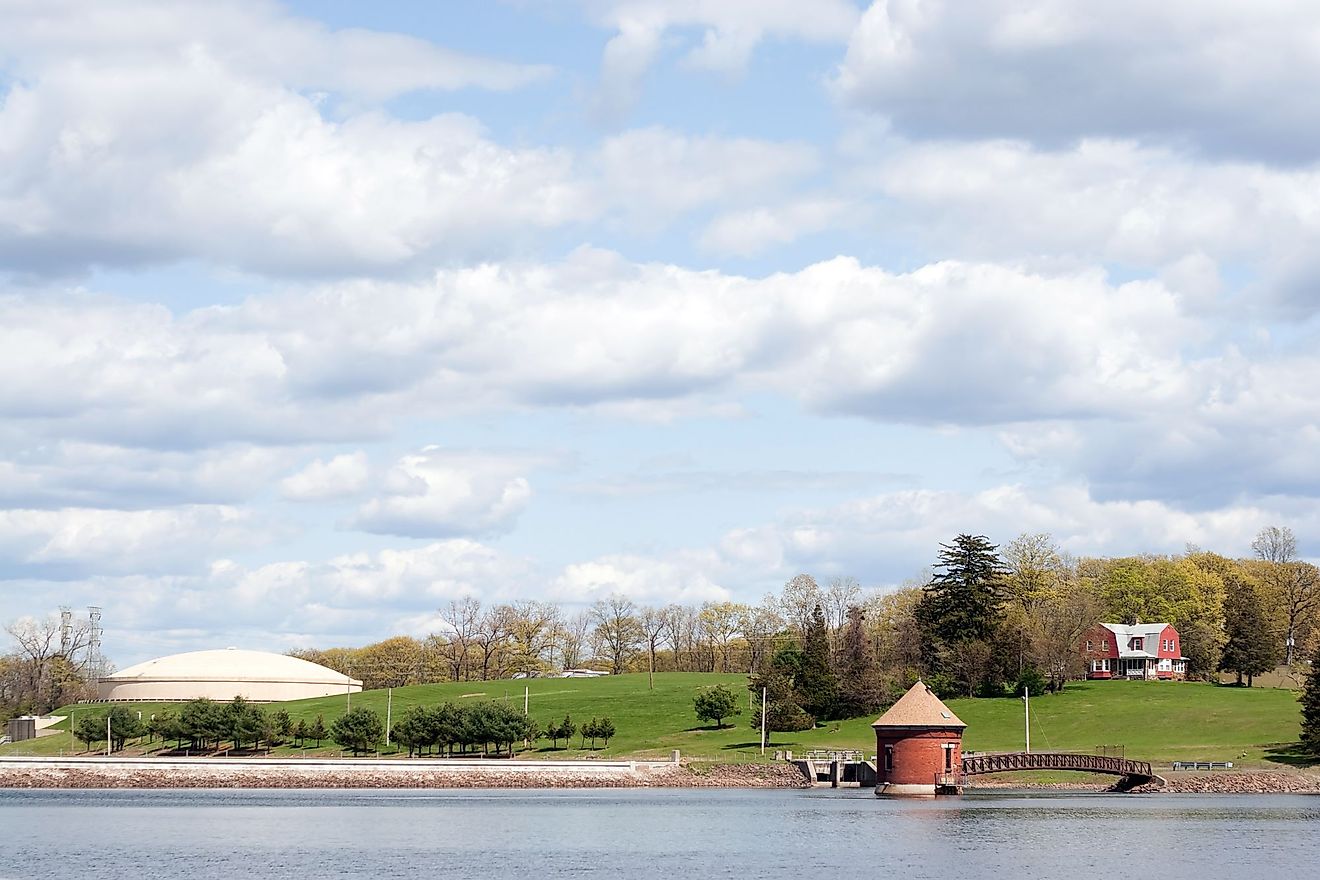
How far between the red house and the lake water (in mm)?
58420

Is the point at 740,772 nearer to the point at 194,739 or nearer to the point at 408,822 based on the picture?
the point at 408,822

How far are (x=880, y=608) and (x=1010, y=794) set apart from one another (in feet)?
290

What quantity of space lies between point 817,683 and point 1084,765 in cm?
3564

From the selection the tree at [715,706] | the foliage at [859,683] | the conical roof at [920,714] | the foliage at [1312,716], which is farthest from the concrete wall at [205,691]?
the foliage at [1312,716]

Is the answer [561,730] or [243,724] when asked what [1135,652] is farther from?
[243,724]

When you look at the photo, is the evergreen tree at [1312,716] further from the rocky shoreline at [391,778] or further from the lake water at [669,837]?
the rocky shoreline at [391,778]

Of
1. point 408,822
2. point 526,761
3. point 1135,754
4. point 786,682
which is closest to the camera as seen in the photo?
point 408,822

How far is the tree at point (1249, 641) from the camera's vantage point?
149125mm

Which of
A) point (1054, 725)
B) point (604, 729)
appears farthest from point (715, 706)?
point (1054, 725)

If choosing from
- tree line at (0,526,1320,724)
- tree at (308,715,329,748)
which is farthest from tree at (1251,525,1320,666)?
tree at (308,715,329,748)

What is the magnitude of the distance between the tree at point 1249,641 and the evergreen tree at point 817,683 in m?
40.3

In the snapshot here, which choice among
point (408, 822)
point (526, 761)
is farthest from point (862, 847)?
point (526, 761)

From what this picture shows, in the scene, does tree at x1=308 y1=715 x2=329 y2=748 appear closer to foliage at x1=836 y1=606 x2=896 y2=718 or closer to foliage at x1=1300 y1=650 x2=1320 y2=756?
foliage at x1=836 y1=606 x2=896 y2=718

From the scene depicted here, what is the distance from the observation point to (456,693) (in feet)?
591
